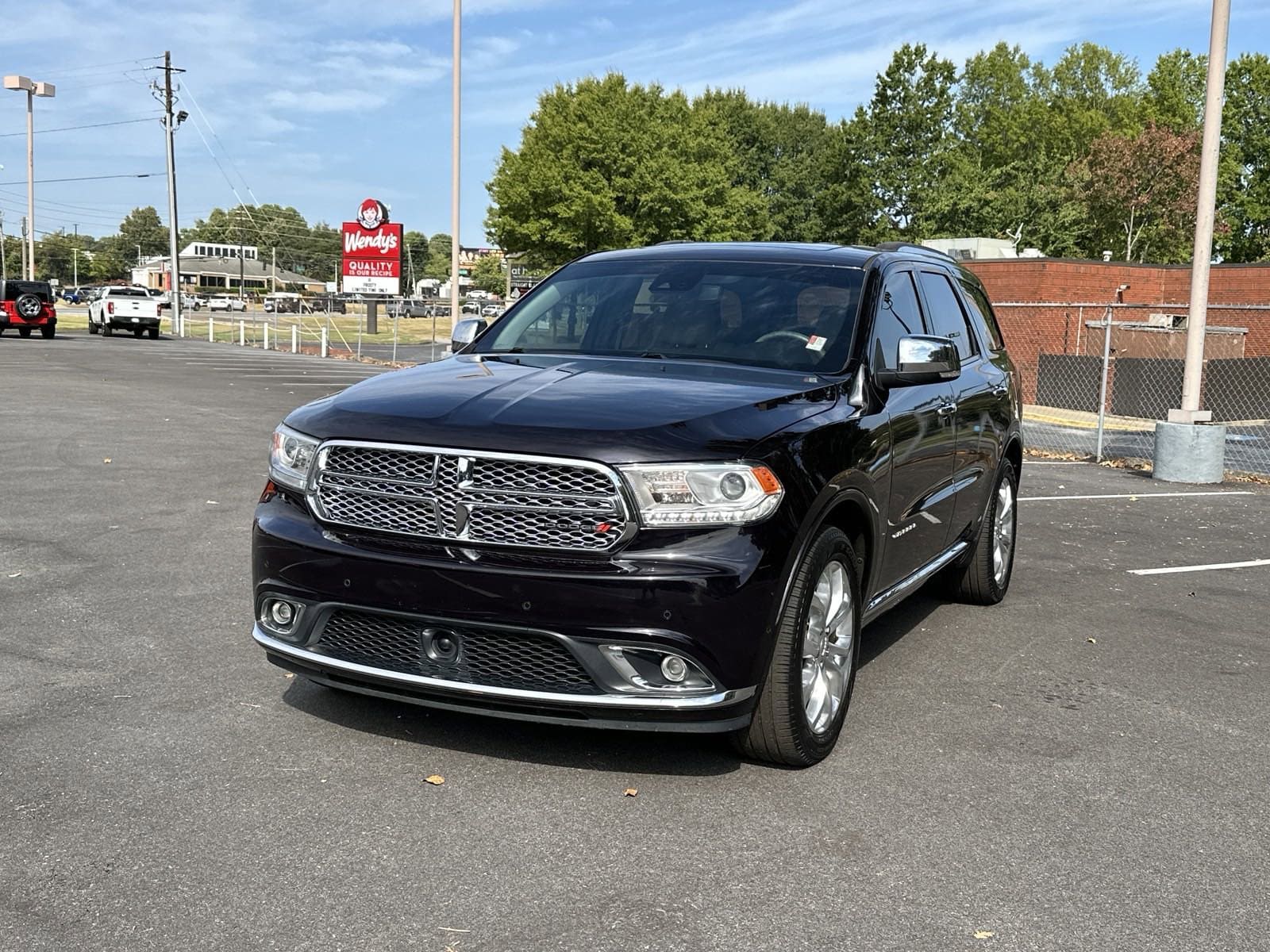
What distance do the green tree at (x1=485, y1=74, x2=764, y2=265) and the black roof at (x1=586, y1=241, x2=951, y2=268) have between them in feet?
139

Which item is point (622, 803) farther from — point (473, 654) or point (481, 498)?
point (481, 498)

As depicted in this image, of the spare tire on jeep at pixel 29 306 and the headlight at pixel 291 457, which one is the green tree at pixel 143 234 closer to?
the spare tire on jeep at pixel 29 306

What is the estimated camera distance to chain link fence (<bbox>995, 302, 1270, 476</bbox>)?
56.2 ft

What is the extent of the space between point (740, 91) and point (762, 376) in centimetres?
7364

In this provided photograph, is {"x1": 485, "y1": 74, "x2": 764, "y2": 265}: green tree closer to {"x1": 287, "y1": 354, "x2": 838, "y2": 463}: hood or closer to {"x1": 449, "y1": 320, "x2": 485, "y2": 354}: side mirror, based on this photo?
{"x1": 449, "y1": 320, "x2": 485, "y2": 354}: side mirror

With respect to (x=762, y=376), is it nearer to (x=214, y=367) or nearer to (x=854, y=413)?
(x=854, y=413)

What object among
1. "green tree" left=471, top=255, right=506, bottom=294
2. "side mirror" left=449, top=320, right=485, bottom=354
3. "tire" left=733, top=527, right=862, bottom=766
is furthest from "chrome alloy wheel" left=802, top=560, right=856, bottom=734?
"green tree" left=471, top=255, right=506, bottom=294

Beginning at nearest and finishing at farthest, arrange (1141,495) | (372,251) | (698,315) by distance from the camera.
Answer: (698,315)
(1141,495)
(372,251)

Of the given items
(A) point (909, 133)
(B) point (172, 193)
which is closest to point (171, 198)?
(B) point (172, 193)

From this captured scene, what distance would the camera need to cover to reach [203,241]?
196500 mm

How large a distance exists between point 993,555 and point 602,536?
3.82m

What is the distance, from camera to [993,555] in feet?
22.8

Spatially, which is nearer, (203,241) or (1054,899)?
(1054,899)

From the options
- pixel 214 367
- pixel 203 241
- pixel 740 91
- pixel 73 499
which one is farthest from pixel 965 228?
pixel 203 241
